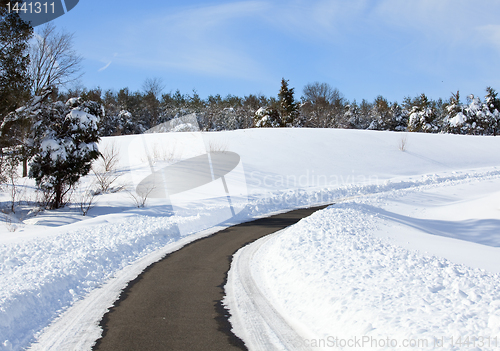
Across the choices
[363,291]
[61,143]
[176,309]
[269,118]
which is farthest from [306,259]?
[269,118]

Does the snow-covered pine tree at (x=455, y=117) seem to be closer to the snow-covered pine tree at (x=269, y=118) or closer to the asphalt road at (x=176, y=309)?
the snow-covered pine tree at (x=269, y=118)

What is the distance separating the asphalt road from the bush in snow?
9708 mm

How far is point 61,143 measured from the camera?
14.3 meters

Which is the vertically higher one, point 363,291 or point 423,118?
point 423,118

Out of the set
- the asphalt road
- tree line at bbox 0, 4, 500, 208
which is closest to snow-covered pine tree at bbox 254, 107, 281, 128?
tree line at bbox 0, 4, 500, 208

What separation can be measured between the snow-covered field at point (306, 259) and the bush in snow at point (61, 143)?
1518 millimetres

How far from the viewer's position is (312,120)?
200 feet

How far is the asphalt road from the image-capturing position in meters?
3.66

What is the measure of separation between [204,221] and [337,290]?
7450 millimetres

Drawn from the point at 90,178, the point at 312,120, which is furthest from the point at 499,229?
the point at 312,120

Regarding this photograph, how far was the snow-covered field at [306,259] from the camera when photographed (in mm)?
3793

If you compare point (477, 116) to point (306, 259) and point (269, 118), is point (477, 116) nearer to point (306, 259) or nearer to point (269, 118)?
point (269, 118)

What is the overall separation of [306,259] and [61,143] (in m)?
12.8

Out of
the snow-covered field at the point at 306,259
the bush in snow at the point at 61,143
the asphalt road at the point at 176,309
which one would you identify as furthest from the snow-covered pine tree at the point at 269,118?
the asphalt road at the point at 176,309
